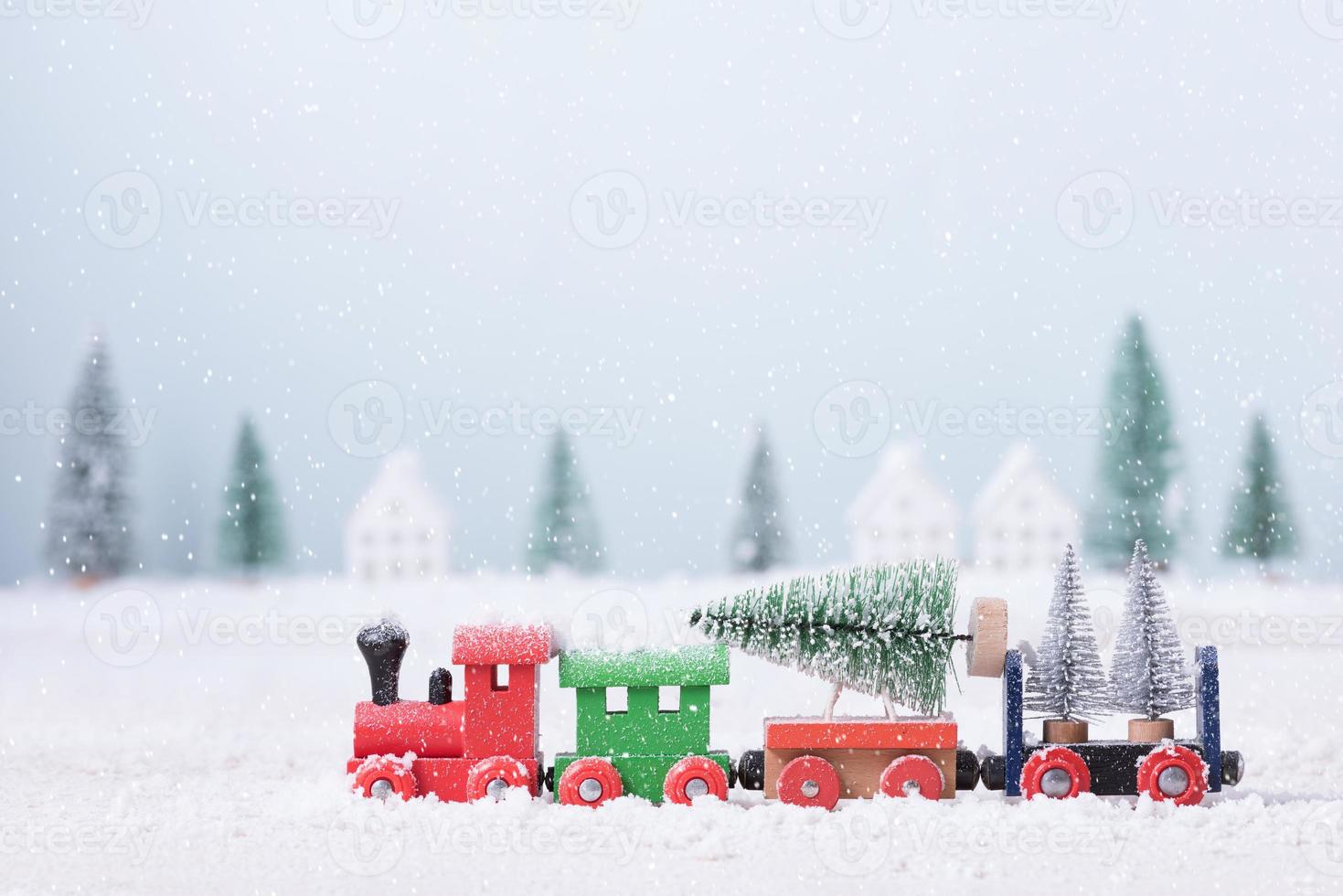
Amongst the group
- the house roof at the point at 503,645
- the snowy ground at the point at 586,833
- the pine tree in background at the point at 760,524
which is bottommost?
the snowy ground at the point at 586,833

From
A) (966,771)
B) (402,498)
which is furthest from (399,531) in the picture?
(966,771)

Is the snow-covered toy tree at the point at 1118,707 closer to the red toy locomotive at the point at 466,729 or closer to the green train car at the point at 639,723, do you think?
the green train car at the point at 639,723

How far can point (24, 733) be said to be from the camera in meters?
4.70

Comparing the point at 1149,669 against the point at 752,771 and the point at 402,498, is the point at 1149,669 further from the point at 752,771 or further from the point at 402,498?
the point at 402,498

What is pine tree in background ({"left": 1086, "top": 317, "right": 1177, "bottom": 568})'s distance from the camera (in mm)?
7188

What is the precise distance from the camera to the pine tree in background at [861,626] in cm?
325

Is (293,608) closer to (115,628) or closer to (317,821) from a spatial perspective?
(115,628)

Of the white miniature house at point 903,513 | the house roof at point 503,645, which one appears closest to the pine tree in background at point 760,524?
the white miniature house at point 903,513

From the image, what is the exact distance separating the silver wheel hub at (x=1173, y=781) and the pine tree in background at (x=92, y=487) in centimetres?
533

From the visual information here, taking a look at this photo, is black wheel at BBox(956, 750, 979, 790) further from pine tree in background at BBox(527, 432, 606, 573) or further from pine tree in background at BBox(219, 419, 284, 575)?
pine tree in background at BBox(219, 419, 284, 575)

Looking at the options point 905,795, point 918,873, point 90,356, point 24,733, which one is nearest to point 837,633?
point 905,795

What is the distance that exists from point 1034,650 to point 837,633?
535 millimetres

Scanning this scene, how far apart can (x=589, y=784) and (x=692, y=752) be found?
26cm

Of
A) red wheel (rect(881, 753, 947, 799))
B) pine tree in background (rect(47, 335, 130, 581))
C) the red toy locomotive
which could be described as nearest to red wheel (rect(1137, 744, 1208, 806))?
red wheel (rect(881, 753, 947, 799))
